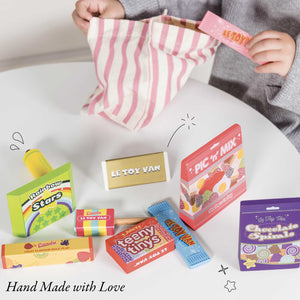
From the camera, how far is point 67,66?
1.20 metres

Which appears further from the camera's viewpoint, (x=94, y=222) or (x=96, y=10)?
(x=96, y=10)

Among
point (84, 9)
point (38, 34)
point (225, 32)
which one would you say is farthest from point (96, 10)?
point (38, 34)

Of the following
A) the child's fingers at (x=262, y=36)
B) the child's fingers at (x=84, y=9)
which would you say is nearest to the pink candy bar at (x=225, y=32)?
the child's fingers at (x=262, y=36)

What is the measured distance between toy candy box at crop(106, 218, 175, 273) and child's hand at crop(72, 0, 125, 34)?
18.1 inches

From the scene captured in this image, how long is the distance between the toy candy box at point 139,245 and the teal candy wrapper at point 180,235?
2 cm

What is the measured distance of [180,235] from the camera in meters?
0.83

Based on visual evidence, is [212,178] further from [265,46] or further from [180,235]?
[265,46]

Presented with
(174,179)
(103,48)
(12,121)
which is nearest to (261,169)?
(174,179)

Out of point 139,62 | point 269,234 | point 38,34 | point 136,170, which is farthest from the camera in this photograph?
point 38,34

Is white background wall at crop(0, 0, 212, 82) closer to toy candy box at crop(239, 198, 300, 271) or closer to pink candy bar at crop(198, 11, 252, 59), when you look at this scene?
pink candy bar at crop(198, 11, 252, 59)

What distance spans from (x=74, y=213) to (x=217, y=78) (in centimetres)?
58

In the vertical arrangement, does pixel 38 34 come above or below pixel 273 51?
below

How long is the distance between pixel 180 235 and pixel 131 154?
213 mm

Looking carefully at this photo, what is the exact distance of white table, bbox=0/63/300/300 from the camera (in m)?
0.78
